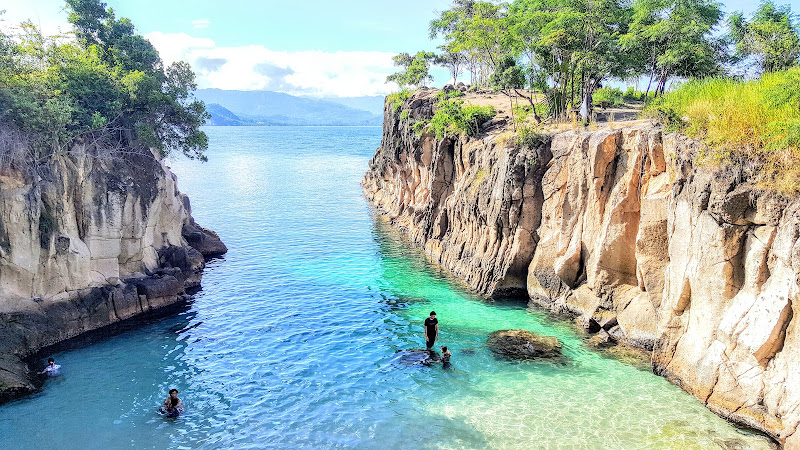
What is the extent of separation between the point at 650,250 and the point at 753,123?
21.6ft

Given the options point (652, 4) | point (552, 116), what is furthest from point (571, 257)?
point (652, 4)

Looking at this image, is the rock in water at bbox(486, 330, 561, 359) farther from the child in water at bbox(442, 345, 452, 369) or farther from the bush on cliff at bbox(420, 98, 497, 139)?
the bush on cliff at bbox(420, 98, 497, 139)

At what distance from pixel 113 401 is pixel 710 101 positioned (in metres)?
24.7

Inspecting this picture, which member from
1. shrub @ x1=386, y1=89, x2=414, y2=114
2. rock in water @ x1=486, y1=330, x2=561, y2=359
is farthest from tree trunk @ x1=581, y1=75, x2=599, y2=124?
shrub @ x1=386, y1=89, x2=414, y2=114

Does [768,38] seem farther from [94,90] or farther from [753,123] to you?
[94,90]

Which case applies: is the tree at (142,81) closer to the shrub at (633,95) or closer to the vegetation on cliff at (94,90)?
the vegetation on cliff at (94,90)

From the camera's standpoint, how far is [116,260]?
27609 mm

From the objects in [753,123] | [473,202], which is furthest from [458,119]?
[753,123]

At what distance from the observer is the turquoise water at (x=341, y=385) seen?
54.5ft

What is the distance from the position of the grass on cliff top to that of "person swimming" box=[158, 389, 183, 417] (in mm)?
19926

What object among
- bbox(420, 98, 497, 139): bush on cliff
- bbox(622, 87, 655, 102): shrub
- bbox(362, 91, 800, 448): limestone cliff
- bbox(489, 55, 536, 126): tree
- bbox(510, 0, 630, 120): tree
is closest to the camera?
bbox(362, 91, 800, 448): limestone cliff

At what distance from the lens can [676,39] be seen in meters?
32.0

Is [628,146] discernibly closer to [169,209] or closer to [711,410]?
[711,410]

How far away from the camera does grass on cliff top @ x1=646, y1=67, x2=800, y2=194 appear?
1644cm
